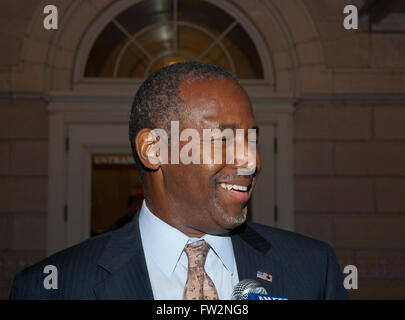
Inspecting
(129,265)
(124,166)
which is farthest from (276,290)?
(124,166)

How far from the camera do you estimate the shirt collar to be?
132 cm

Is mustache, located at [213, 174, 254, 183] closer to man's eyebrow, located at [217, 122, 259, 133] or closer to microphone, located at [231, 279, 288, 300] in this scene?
man's eyebrow, located at [217, 122, 259, 133]

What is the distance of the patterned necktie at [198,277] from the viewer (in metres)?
1.24

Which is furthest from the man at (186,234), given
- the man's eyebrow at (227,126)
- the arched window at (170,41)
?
the arched window at (170,41)

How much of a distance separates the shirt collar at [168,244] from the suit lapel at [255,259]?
0.03 metres

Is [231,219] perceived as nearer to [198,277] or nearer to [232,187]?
[232,187]

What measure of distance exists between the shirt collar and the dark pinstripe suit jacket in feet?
0.11

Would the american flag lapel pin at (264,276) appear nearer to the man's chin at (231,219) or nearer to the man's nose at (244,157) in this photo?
the man's chin at (231,219)

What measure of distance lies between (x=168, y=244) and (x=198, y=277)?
0.15 meters

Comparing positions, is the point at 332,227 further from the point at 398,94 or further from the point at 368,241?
the point at 398,94

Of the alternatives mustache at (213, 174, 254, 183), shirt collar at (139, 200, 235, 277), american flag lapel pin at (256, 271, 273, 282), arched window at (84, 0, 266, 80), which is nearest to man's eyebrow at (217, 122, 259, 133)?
mustache at (213, 174, 254, 183)

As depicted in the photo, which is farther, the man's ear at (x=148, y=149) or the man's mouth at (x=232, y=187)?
the man's ear at (x=148, y=149)

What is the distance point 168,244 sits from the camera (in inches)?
52.6

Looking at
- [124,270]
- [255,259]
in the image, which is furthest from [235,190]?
[124,270]
